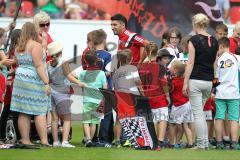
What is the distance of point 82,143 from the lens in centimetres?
1836

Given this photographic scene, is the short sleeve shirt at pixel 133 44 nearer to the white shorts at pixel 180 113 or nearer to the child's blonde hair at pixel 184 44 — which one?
the child's blonde hair at pixel 184 44

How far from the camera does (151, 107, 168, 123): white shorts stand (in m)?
17.7

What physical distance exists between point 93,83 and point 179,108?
152cm

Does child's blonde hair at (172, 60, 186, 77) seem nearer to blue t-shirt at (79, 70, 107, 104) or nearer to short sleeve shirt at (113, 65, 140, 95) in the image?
short sleeve shirt at (113, 65, 140, 95)

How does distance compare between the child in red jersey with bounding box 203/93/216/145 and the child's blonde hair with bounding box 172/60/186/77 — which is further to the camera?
the child in red jersey with bounding box 203/93/216/145

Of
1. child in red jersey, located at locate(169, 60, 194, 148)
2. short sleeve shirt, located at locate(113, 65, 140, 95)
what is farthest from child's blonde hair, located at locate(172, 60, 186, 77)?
short sleeve shirt, located at locate(113, 65, 140, 95)

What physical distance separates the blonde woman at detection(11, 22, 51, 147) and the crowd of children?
3.36 ft

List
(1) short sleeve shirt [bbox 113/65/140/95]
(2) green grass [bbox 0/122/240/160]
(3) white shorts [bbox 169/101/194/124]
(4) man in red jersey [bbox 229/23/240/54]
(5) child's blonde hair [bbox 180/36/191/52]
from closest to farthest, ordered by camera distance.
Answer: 1. (2) green grass [bbox 0/122/240/160]
2. (1) short sleeve shirt [bbox 113/65/140/95]
3. (3) white shorts [bbox 169/101/194/124]
4. (5) child's blonde hair [bbox 180/36/191/52]
5. (4) man in red jersey [bbox 229/23/240/54]

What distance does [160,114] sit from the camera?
17.7 metres

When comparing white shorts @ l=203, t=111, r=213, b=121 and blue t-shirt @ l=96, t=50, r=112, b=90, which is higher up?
blue t-shirt @ l=96, t=50, r=112, b=90

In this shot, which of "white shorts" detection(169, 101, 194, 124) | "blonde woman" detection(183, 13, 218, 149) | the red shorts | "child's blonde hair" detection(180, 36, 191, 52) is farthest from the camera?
"child's blonde hair" detection(180, 36, 191, 52)

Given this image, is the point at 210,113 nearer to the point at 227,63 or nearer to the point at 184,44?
the point at 227,63

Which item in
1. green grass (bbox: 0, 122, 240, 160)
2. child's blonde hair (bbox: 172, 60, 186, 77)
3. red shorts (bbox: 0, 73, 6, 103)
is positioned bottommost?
green grass (bbox: 0, 122, 240, 160)

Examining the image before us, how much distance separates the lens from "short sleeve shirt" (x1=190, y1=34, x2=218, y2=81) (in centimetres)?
1695
